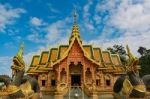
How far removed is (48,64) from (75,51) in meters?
3.88

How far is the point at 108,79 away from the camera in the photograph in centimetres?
3033

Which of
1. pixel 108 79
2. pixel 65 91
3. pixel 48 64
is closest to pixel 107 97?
pixel 108 79

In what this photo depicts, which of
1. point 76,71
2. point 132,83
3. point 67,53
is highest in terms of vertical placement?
point 67,53

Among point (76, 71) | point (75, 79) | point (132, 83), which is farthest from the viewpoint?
point (75, 79)

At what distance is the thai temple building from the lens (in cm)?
2726

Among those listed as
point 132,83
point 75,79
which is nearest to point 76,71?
point 75,79

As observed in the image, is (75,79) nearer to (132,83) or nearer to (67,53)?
(67,53)

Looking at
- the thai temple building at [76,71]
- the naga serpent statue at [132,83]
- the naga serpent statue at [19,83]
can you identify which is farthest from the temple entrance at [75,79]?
the naga serpent statue at [132,83]

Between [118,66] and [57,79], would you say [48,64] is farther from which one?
[118,66]

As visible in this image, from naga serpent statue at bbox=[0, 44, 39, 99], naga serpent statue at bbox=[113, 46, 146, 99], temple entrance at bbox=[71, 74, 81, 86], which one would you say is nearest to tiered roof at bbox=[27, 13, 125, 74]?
temple entrance at bbox=[71, 74, 81, 86]

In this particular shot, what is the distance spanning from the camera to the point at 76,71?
96.1 ft

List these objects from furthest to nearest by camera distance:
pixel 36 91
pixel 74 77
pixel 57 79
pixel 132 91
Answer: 1. pixel 74 77
2. pixel 57 79
3. pixel 36 91
4. pixel 132 91

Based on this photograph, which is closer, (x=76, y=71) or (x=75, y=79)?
(x=76, y=71)

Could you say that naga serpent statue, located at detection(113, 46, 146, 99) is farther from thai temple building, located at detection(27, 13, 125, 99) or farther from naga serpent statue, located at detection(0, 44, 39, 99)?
thai temple building, located at detection(27, 13, 125, 99)
